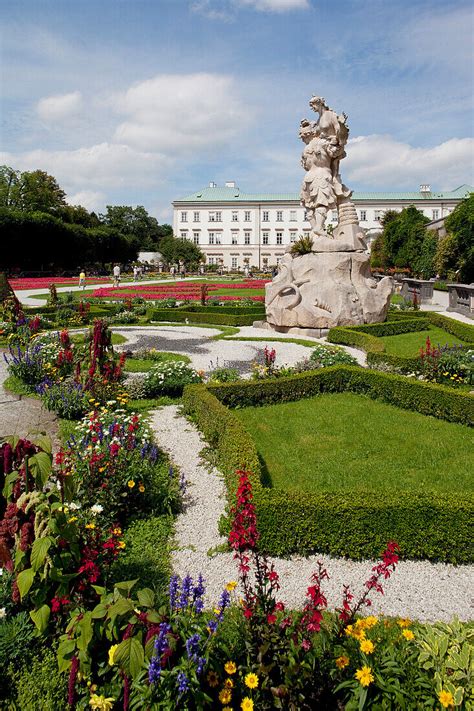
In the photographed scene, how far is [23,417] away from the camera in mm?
7570

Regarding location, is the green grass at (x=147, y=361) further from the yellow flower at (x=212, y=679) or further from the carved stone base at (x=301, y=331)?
the yellow flower at (x=212, y=679)

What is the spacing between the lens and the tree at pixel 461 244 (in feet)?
99.7

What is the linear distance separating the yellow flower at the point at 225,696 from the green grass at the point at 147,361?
808cm

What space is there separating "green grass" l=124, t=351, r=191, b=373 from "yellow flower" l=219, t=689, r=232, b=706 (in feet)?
26.5

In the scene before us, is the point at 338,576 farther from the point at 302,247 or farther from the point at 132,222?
the point at 132,222

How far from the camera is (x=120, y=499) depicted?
15.5 ft

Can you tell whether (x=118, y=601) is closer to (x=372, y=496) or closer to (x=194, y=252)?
(x=372, y=496)

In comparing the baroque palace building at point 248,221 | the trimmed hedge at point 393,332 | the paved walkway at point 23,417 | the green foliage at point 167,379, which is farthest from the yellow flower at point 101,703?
the baroque palace building at point 248,221

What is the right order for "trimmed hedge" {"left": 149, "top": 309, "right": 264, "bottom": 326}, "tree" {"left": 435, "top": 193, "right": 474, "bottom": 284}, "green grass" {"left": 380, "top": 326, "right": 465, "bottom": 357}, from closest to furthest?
"green grass" {"left": 380, "top": 326, "right": 465, "bottom": 357} < "trimmed hedge" {"left": 149, "top": 309, "right": 264, "bottom": 326} < "tree" {"left": 435, "top": 193, "right": 474, "bottom": 284}

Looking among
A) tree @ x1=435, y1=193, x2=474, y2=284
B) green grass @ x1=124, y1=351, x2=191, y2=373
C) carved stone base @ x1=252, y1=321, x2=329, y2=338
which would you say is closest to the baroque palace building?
tree @ x1=435, y1=193, x2=474, y2=284

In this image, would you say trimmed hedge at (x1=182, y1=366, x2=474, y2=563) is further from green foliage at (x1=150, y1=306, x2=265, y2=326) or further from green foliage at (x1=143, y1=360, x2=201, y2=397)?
green foliage at (x1=150, y1=306, x2=265, y2=326)

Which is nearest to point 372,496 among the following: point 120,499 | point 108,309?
point 120,499

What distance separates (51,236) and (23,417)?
44010 mm

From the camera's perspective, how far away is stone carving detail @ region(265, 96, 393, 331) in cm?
1508
